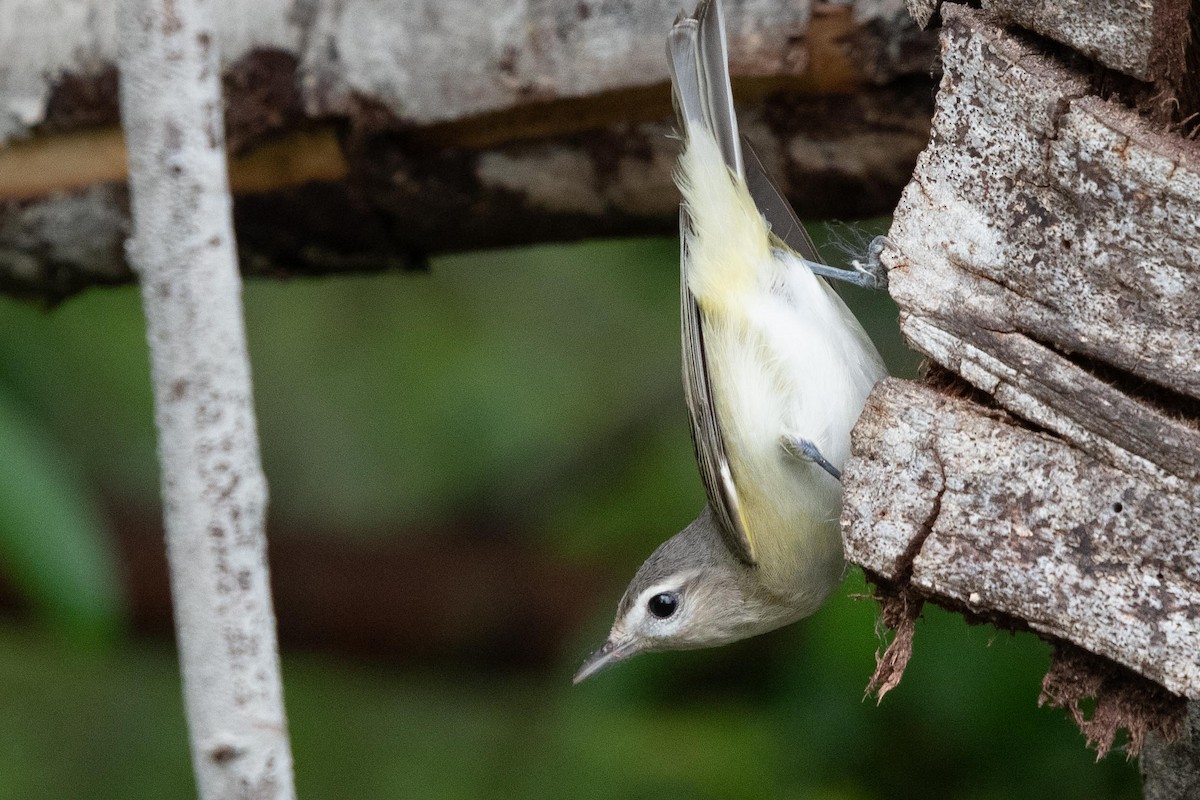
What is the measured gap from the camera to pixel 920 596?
2072mm

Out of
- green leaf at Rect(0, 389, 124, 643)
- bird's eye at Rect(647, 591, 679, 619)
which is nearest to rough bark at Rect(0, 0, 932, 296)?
bird's eye at Rect(647, 591, 679, 619)

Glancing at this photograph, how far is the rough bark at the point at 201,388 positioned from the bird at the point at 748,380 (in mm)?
1175

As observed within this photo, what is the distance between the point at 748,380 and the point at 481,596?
90.8 inches

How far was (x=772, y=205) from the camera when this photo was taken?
2963mm

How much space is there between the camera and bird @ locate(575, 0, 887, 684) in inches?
108

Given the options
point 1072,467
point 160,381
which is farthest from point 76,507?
point 1072,467

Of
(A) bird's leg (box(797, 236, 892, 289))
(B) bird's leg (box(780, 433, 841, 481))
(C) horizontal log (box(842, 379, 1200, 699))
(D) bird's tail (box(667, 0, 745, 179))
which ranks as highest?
(D) bird's tail (box(667, 0, 745, 179))

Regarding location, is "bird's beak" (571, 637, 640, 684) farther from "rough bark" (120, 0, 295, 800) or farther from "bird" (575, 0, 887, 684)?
"rough bark" (120, 0, 295, 800)

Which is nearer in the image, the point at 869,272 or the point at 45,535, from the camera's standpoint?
the point at 45,535

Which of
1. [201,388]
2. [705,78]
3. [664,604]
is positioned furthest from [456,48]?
[201,388]

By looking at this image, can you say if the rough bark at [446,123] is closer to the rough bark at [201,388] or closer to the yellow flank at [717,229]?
the yellow flank at [717,229]

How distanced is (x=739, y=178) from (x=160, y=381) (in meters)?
1.43

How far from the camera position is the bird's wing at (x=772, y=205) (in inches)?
114

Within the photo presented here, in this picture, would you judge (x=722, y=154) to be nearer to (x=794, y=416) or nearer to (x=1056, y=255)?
(x=794, y=416)
